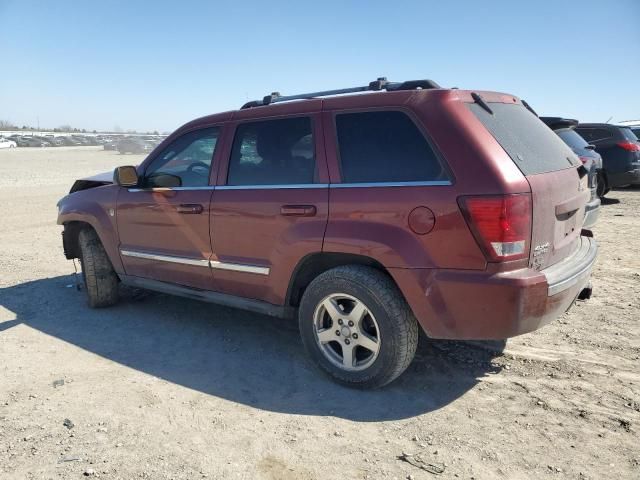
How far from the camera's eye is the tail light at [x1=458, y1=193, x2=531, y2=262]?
2770 millimetres

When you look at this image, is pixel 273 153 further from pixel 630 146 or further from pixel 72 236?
pixel 630 146

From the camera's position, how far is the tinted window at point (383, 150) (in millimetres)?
3053

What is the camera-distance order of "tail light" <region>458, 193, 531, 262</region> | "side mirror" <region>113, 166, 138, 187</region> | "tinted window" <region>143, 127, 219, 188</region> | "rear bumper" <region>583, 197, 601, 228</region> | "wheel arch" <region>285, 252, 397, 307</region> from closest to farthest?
"tail light" <region>458, 193, 531, 262</region> < "wheel arch" <region>285, 252, 397, 307</region> < "tinted window" <region>143, 127, 219, 188</region> < "side mirror" <region>113, 166, 138, 187</region> < "rear bumper" <region>583, 197, 601, 228</region>

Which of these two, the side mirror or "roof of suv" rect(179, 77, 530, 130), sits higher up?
"roof of suv" rect(179, 77, 530, 130)

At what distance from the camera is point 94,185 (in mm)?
5402

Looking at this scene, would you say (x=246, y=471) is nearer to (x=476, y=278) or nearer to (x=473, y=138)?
(x=476, y=278)

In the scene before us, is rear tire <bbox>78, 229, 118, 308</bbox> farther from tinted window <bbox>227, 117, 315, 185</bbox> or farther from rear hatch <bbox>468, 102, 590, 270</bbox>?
rear hatch <bbox>468, 102, 590, 270</bbox>

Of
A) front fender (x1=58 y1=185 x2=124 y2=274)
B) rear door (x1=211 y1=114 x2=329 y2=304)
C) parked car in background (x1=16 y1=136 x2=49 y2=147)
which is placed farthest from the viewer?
parked car in background (x1=16 y1=136 x2=49 y2=147)

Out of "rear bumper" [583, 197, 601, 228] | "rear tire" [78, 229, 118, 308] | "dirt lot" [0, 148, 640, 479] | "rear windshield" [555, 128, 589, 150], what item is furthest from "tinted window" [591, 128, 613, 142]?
"rear tire" [78, 229, 118, 308]

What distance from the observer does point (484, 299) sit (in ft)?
9.35

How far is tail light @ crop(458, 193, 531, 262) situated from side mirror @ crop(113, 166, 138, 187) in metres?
3.00

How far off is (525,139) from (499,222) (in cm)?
82

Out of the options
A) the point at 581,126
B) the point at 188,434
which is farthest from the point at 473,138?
the point at 581,126

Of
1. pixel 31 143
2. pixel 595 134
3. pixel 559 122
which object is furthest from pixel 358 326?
pixel 31 143
